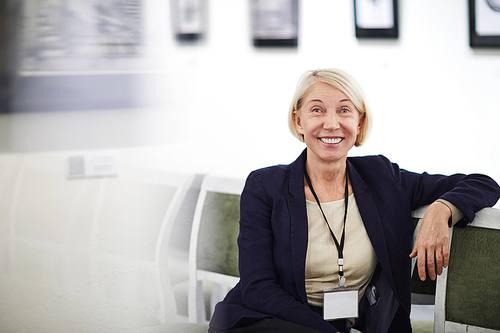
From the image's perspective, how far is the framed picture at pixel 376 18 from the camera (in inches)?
68.3

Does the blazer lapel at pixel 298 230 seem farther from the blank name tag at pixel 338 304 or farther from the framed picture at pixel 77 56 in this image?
the framed picture at pixel 77 56

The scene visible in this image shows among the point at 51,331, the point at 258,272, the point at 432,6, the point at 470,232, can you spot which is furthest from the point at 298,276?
the point at 432,6

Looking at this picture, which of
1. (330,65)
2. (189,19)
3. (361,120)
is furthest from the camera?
(330,65)

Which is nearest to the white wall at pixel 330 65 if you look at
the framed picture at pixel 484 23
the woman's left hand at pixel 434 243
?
the framed picture at pixel 484 23

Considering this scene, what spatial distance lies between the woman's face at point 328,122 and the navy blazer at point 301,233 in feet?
0.33

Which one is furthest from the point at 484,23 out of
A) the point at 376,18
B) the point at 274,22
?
the point at 274,22

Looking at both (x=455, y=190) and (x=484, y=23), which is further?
(x=484, y=23)

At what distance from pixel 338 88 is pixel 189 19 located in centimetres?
68

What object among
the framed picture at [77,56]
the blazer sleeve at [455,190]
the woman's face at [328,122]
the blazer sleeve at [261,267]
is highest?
the framed picture at [77,56]

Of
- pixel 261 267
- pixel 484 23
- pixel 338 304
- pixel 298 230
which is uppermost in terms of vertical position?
pixel 484 23

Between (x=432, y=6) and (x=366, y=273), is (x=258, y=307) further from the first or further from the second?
(x=432, y=6)

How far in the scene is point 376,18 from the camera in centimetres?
175

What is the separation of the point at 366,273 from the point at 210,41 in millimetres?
1051

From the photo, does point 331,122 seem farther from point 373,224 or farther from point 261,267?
point 261,267
